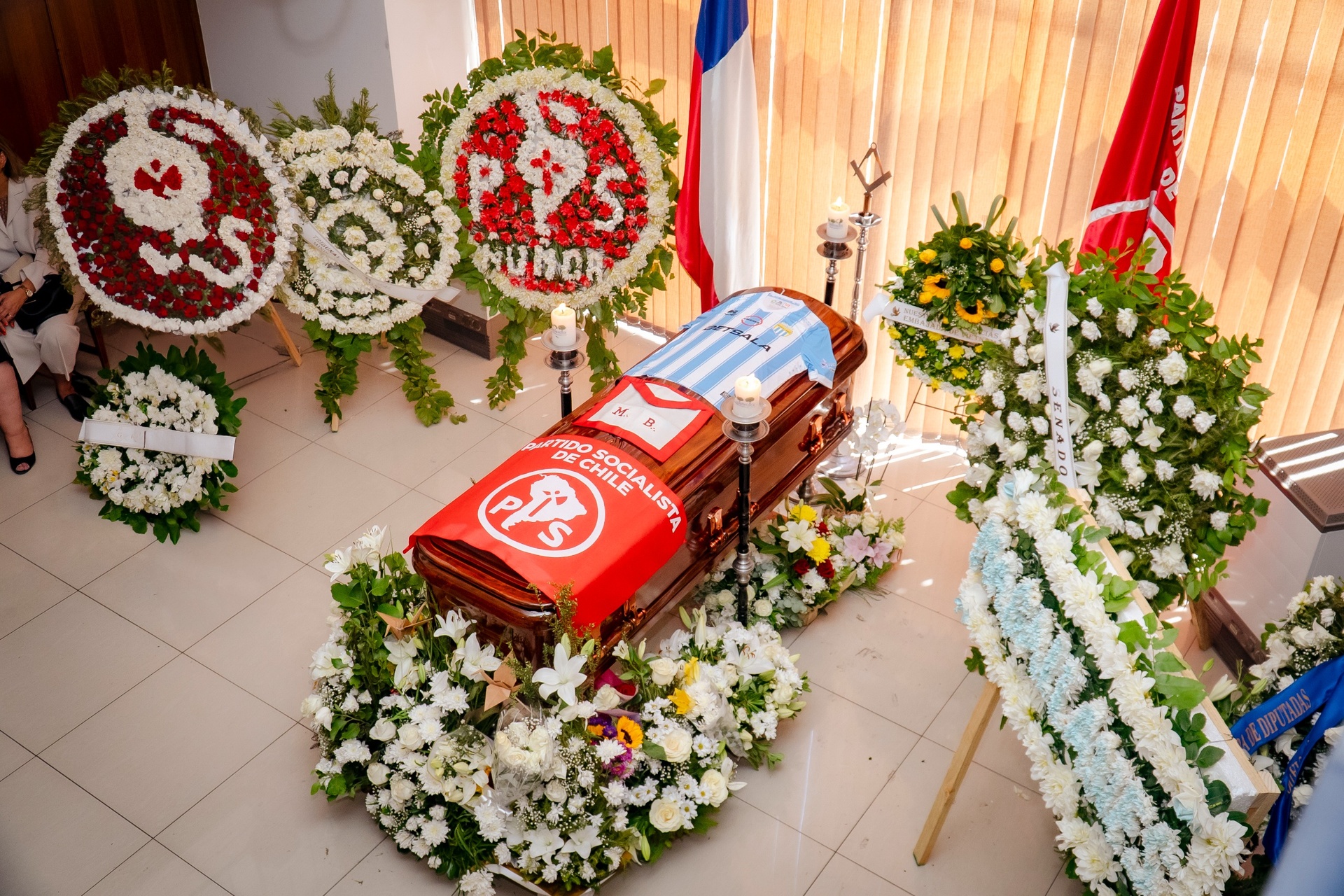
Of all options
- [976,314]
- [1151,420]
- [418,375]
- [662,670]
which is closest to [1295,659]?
[1151,420]

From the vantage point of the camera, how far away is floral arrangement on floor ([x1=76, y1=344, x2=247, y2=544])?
13.7 feet

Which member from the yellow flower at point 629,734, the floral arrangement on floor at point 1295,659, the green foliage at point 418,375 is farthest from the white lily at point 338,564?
the floral arrangement on floor at point 1295,659

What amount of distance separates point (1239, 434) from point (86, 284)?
3865mm

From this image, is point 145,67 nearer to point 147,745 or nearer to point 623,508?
point 147,745

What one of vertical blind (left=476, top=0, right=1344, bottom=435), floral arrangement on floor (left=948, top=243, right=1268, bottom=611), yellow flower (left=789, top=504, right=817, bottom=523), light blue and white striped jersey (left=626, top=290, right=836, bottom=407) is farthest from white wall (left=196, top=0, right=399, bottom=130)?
floral arrangement on floor (left=948, top=243, right=1268, bottom=611)

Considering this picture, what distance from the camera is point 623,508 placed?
313 cm

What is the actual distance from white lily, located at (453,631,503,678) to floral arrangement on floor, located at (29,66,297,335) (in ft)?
6.01

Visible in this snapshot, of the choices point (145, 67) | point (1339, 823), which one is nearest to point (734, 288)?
point (145, 67)

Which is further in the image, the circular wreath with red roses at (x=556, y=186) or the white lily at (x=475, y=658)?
the circular wreath with red roses at (x=556, y=186)

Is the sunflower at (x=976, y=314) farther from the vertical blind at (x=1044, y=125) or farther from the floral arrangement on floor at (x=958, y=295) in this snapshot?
the vertical blind at (x=1044, y=125)

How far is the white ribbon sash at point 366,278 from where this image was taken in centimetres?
410

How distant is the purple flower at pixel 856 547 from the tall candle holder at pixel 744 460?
0.37m

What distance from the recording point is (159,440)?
420 centimetres

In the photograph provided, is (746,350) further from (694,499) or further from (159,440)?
(159,440)
